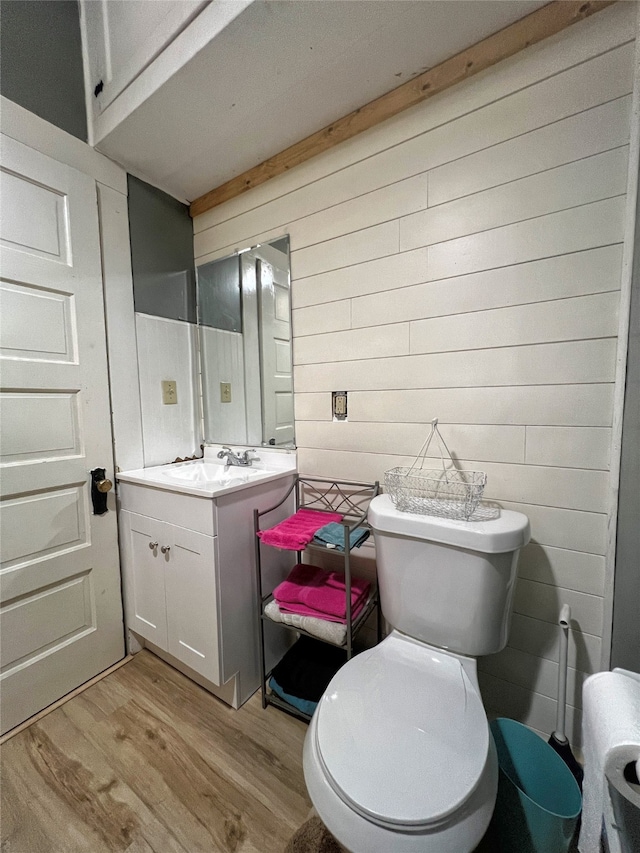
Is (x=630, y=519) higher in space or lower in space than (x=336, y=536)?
higher

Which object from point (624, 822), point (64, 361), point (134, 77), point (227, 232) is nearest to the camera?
point (624, 822)

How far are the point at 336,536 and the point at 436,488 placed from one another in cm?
40

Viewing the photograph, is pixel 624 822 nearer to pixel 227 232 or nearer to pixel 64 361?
pixel 64 361

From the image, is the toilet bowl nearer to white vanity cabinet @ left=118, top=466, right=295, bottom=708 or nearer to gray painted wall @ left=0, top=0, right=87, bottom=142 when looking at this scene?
white vanity cabinet @ left=118, top=466, right=295, bottom=708

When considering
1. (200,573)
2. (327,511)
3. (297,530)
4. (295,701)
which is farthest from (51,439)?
(295,701)

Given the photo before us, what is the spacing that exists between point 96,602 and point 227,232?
1848 millimetres

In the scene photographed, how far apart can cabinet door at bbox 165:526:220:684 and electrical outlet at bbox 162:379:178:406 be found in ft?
2.38

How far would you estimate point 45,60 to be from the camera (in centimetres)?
126

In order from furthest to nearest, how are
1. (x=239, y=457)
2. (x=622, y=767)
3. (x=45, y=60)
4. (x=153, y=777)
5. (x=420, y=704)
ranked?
(x=239, y=457), (x=45, y=60), (x=153, y=777), (x=420, y=704), (x=622, y=767)

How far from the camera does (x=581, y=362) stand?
3.24ft

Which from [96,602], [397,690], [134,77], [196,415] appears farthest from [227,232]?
[397,690]

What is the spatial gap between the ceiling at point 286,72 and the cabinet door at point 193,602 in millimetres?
1573

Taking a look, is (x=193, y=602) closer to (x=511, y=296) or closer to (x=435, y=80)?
(x=511, y=296)

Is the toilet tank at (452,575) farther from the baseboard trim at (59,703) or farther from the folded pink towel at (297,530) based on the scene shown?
the baseboard trim at (59,703)
